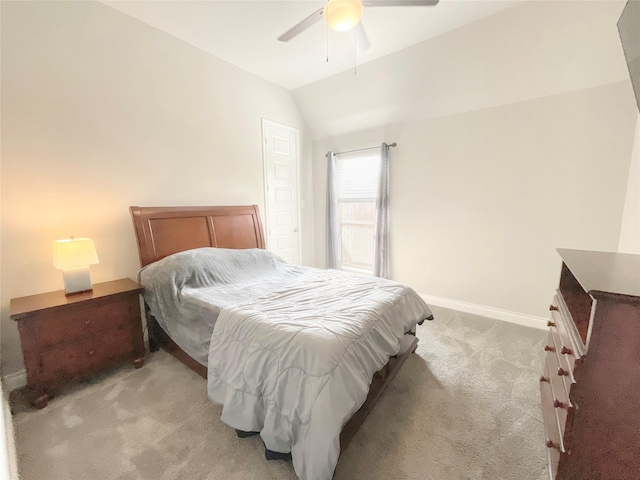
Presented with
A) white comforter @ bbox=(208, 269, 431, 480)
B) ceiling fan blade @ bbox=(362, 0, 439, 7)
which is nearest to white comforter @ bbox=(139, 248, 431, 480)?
white comforter @ bbox=(208, 269, 431, 480)

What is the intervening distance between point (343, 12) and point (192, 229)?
7.69 ft

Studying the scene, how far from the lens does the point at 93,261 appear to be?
6.44ft

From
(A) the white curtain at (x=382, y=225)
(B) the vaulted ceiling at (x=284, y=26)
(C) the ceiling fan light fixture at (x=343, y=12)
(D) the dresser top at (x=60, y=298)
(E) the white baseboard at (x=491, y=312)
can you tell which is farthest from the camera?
(A) the white curtain at (x=382, y=225)

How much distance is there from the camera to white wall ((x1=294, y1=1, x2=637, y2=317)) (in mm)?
2205

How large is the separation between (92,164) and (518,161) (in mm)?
4091

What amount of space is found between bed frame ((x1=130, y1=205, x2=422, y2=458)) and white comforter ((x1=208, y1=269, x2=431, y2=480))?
338 mm

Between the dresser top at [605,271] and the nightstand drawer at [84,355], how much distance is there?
2826 mm

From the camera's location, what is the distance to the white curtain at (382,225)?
3576 mm

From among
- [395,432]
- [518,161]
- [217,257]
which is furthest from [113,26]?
[518,161]

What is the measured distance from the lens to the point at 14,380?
75.0 inches

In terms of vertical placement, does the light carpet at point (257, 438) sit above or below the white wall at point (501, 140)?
below

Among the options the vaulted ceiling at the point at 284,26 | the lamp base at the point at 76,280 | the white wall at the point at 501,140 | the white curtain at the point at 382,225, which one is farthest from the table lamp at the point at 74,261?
the white wall at the point at 501,140

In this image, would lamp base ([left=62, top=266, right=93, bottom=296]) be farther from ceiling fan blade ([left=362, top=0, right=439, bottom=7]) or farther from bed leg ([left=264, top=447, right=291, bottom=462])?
ceiling fan blade ([left=362, top=0, right=439, bottom=7])

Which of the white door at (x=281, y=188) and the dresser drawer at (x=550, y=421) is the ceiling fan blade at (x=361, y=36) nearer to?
the white door at (x=281, y=188)
